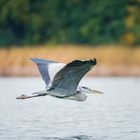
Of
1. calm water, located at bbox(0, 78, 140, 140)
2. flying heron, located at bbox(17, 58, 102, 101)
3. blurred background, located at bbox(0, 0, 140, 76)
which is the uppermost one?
blurred background, located at bbox(0, 0, 140, 76)

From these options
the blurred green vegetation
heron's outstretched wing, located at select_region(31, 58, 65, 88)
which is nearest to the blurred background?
the blurred green vegetation

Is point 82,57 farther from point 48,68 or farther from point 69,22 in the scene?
point 48,68

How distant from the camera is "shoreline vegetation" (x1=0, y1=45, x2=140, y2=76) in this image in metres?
37.5

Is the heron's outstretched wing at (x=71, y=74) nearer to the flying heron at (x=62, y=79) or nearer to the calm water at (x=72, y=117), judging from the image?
the flying heron at (x=62, y=79)

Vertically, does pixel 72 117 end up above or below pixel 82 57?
below

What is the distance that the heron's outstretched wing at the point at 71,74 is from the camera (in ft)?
52.5

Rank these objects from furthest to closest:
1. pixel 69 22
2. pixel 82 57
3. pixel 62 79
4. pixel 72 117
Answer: pixel 69 22 → pixel 82 57 → pixel 72 117 → pixel 62 79

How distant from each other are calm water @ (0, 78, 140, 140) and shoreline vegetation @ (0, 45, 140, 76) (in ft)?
18.2

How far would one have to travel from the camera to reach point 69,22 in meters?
50.6

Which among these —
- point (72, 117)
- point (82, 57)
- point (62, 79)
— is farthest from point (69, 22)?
point (62, 79)

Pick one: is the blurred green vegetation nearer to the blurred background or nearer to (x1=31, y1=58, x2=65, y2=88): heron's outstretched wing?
the blurred background

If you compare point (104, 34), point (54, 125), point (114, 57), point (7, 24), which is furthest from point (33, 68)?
point (54, 125)

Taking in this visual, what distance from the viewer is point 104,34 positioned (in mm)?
48406

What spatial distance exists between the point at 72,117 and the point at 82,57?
17928 mm
